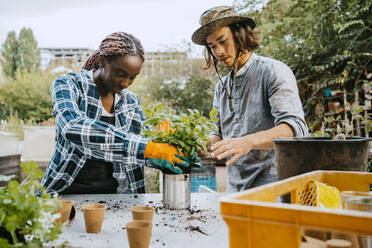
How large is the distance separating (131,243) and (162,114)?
0.63m

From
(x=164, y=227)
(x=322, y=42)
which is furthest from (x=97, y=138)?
(x=322, y=42)

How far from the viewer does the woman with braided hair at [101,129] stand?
1490 mm

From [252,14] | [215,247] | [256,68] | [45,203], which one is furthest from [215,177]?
[252,14]

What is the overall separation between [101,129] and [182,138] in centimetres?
42

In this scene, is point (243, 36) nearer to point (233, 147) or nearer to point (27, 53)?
point (233, 147)

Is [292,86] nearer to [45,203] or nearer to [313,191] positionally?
[313,191]

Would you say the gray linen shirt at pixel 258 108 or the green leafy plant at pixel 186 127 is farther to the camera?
the gray linen shirt at pixel 258 108

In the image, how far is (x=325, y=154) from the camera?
2.92 feet

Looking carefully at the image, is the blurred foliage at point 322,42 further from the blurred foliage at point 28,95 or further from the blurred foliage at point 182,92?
the blurred foliage at point 28,95

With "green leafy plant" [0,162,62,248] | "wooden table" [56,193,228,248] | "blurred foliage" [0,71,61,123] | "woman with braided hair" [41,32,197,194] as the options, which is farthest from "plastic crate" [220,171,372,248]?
"blurred foliage" [0,71,61,123]

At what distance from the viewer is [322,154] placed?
892mm

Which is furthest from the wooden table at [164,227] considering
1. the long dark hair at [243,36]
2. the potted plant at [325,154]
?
the long dark hair at [243,36]

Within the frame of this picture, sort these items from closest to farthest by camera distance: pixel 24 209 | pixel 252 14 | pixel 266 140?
pixel 24 209, pixel 266 140, pixel 252 14

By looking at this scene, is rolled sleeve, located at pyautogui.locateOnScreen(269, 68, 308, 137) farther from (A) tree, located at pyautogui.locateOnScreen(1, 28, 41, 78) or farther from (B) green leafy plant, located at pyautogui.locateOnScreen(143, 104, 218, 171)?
(A) tree, located at pyautogui.locateOnScreen(1, 28, 41, 78)
